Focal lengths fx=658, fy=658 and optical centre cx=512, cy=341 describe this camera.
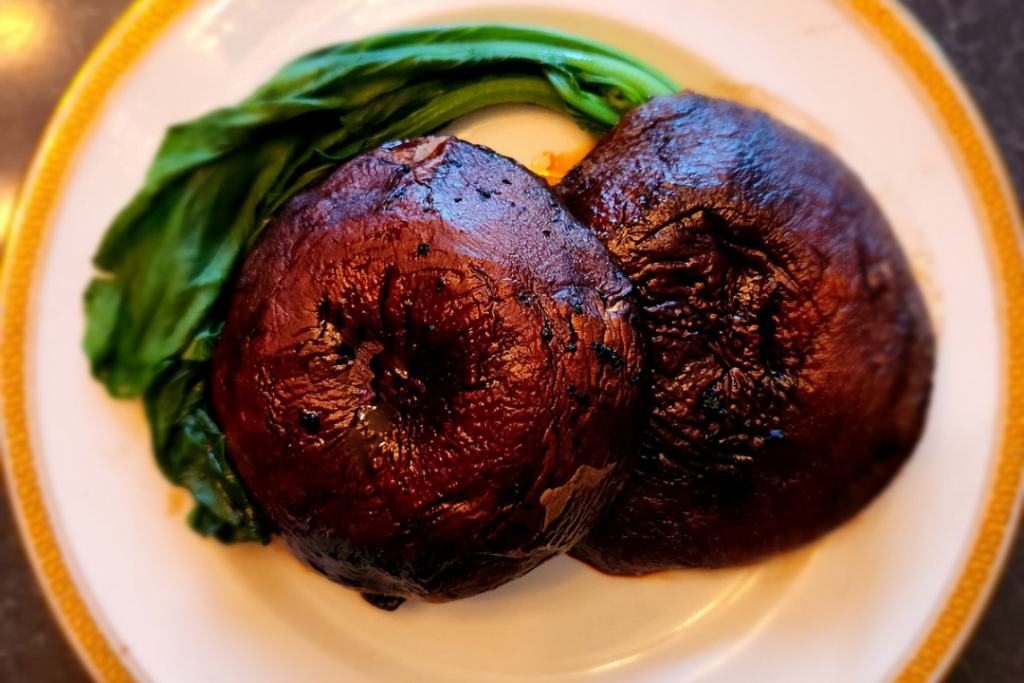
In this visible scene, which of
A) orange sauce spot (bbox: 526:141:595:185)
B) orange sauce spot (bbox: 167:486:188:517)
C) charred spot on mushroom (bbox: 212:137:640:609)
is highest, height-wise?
orange sauce spot (bbox: 526:141:595:185)

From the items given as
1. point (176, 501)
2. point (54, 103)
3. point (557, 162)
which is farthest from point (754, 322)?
point (54, 103)

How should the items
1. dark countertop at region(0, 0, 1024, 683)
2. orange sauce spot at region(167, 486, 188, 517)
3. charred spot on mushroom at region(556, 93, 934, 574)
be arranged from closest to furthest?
charred spot on mushroom at region(556, 93, 934, 574), orange sauce spot at region(167, 486, 188, 517), dark countertop at region(0, 0, 1024, 683)

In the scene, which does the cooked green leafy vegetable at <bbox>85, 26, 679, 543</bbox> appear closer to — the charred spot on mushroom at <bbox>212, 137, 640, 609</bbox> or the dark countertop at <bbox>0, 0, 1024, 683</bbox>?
the charred spot on mushroom at <bbox>212, 137, 640, 609</bbox>

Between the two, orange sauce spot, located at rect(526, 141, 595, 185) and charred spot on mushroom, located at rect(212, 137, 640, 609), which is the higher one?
orange sauce spot, located at rect(526, 141, 595, 185)

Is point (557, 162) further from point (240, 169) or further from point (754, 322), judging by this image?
point (240, 169)

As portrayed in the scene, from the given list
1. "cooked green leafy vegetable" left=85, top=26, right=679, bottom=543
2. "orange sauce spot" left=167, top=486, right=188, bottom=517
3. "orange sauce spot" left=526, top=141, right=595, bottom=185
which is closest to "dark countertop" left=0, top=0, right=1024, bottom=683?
"orange sauce spot" left=167, top=486, right=188, bottom=517

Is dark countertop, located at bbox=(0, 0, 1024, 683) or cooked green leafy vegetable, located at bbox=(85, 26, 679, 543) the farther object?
dark countertop, located at bbox=(0, 0, 1024, 683)
